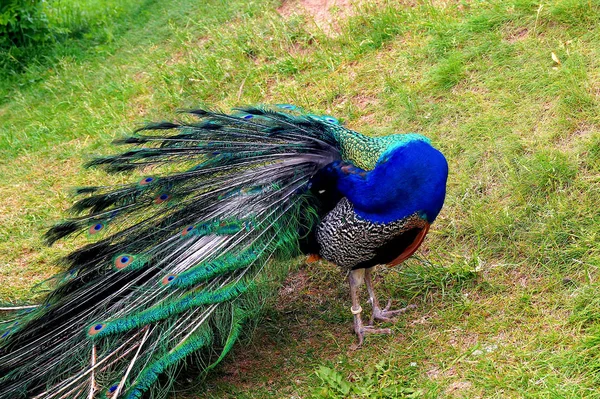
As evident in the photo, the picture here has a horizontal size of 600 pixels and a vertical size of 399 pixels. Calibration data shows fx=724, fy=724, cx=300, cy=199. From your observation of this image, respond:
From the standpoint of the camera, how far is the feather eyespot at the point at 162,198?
3.76m

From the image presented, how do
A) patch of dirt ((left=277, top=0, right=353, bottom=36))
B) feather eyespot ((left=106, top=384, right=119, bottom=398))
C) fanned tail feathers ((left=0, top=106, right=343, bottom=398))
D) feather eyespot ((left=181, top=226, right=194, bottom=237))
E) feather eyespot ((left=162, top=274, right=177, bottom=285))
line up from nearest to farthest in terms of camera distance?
1. feather eyespot ((left=106, top=384, right=119, bottom=398))
2. fanned tail feathers ((left=0, top=106, right=343, bottom=398))
3. feather eyespot ((left=162, top=274, right=177, bottom=285))
4. feather eyespot ((left=181, top=226, right=194, bottom=237))
5. patch of dirt ((left=277, top=0, right=353, bottom=36))

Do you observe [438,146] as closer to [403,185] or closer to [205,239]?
[403,185]

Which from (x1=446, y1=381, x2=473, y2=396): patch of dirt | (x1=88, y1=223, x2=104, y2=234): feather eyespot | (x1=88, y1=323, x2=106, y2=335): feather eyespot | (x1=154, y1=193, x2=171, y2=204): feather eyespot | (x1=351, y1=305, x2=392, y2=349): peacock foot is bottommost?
(x1=446, y1=381, x2=473, y2=396): patch of dirt

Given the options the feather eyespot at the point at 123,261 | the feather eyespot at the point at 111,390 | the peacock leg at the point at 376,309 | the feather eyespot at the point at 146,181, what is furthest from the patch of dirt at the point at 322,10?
the feather eyespot at the point at 111,390

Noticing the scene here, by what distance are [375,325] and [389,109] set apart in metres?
2.04

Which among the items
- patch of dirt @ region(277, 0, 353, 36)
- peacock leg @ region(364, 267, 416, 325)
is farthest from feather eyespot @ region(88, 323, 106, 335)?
patch of dirt @ region(277, 0, 353, 36)

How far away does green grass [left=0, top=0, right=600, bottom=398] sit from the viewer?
3.58 meters

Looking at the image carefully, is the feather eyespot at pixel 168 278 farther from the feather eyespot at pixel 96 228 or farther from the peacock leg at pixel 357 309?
the peacock leg at pixel 357 309

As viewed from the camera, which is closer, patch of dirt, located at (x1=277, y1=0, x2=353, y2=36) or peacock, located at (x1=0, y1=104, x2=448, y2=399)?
peacock, located at (x1=0, y1=104, x2=448, y2=399)

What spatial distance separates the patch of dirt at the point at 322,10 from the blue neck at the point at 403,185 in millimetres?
3343

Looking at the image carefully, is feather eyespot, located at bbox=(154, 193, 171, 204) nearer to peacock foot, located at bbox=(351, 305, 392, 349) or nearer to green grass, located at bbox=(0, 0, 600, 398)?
green grass, located at bbox=(0, 0, 600, 398)

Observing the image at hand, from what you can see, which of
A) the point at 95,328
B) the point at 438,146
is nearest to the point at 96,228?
the point at 95,328

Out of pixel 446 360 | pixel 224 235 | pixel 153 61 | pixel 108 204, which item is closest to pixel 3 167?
pixel 153 61

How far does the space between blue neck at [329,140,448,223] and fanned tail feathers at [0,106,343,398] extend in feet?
1.10
